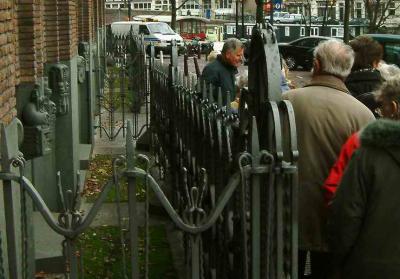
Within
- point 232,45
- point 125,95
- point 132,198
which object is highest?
point 232,45

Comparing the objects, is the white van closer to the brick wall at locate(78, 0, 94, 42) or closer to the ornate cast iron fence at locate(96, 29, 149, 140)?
the ornate cast iron fence at locate(96, 29, 149, 140)

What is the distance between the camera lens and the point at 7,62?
18.5 feet

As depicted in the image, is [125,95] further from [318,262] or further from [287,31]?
[287,31]

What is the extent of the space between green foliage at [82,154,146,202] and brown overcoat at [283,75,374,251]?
156 inches

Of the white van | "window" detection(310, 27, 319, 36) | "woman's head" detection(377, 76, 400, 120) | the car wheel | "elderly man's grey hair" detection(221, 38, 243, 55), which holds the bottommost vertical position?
the car wheel

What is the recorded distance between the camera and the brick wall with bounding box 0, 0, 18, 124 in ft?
17.4

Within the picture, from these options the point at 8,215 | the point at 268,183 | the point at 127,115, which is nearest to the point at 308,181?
the point at 268,183

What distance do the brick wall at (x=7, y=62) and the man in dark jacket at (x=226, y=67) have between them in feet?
8.75

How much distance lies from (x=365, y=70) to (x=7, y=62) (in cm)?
281

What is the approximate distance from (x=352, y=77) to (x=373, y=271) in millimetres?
3230

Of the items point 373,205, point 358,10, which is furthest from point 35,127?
point 358,10

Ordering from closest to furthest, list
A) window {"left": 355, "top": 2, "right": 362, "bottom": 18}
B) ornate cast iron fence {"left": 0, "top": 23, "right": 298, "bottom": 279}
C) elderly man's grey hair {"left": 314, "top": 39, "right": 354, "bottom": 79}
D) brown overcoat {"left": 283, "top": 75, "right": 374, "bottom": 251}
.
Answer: ornate cast iron fence {"left": 0, "top": 23, "right": 298, "bottom": 279} < brown overcoat {"left": 283, "top": 75, "right": 374, "bottom": 251} < elderly man's grey hair {"left": 314, "top": 39, "right": 354, "bottom": 79} < window {"left": 355, "top": 2, "right": 362, "bottom": 18}

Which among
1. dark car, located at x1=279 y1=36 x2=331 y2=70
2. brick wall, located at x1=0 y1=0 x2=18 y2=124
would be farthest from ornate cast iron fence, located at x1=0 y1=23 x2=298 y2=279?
dark car, located at x1=279 y1=36 x2=331 y2=70

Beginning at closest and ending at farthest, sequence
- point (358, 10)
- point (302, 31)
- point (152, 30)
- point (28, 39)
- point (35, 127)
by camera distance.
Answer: point (35, 127), point (28, 39), point (152, 30), point (302, 31), point (358, 10)
